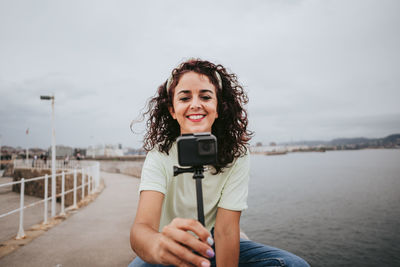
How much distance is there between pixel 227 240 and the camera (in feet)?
4.91

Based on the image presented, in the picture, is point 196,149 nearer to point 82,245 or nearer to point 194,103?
point 194,103

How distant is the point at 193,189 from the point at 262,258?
0.66m

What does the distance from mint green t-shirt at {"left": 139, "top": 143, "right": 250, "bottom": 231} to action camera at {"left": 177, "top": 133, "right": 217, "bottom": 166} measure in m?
0.65

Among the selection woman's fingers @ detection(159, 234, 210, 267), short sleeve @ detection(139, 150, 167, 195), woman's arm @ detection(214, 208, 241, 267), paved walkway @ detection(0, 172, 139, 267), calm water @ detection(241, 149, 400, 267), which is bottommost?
calm water @ detection(241, 149, 400, 267)

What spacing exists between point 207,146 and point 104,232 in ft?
14.1

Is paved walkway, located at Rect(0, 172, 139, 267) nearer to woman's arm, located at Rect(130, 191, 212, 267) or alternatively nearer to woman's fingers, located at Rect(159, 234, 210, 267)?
woman's arm, located at Rect(130, 191, 212, 267)

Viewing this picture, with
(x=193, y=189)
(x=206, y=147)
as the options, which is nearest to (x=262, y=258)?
(x=193, y=189)

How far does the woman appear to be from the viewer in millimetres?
1455

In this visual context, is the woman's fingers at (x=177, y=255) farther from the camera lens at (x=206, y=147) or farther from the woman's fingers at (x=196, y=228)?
the camera lens at (x=206, y=147)

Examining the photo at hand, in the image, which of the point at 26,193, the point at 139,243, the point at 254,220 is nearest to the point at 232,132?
the point at 139,243

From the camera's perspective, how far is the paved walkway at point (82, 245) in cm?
315

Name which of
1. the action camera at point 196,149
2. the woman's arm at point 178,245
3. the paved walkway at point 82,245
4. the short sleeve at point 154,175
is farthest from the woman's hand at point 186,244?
the paved walkway at point 82,245

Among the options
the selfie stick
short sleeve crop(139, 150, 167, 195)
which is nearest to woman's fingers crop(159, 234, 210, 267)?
the selfie stick

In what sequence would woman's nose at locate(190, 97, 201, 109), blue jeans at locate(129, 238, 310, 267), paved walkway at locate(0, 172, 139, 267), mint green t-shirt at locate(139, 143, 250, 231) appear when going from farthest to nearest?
paved walkway at locate(0, 172, 139, 267) → mint green t-shirt at locate(139, 143, 250, 231) → woman's nose at locate(190, 97, 201, 109) → blue jeans at locate(129, 238, 310, 267)
